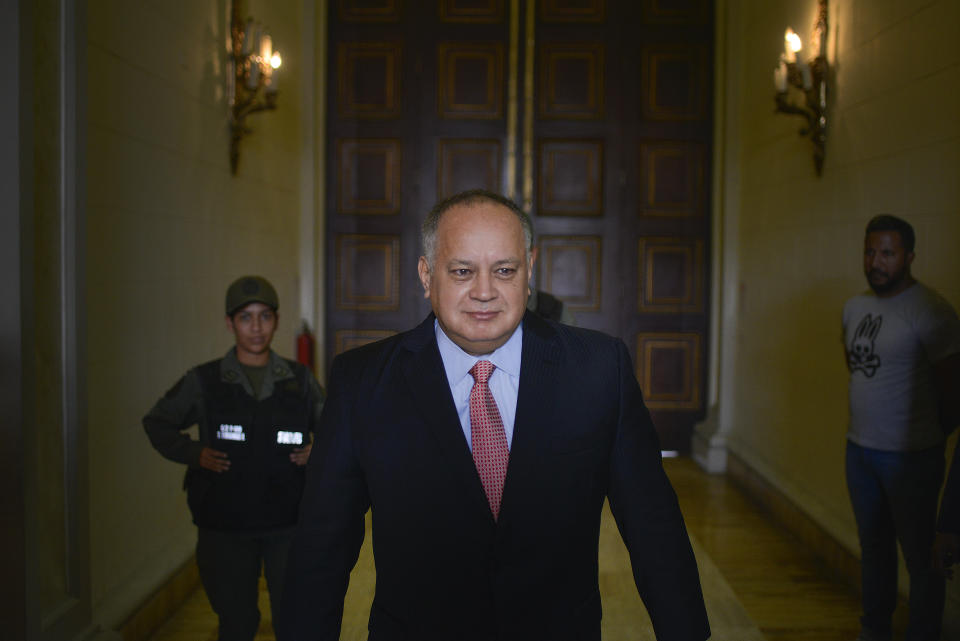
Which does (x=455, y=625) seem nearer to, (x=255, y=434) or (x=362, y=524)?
(x=362, y=524)

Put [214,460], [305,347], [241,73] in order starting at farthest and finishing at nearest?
[305,347] < [241,73] < [214,460]

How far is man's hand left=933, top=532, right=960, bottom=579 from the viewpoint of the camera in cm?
229

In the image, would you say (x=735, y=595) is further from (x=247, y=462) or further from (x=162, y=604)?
(x=162, y=604)

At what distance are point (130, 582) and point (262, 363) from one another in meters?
A: 1.14

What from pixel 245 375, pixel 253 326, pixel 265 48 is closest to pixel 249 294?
pixel 253 326

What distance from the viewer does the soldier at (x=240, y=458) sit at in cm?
258

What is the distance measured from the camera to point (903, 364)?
2.96 m

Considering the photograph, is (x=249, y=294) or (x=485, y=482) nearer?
(x=485, y=482)

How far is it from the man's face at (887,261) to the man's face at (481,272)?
6.26ft

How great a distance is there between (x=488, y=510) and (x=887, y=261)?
2.08 m

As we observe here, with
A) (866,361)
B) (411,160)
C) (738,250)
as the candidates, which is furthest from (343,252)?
(866,361)

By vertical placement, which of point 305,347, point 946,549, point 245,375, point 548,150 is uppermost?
point 548,150

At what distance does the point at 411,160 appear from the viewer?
20.1 feet

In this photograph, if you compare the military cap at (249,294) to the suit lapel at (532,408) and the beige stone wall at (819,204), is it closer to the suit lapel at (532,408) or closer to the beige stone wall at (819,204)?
the suit lapel at (532,408)
